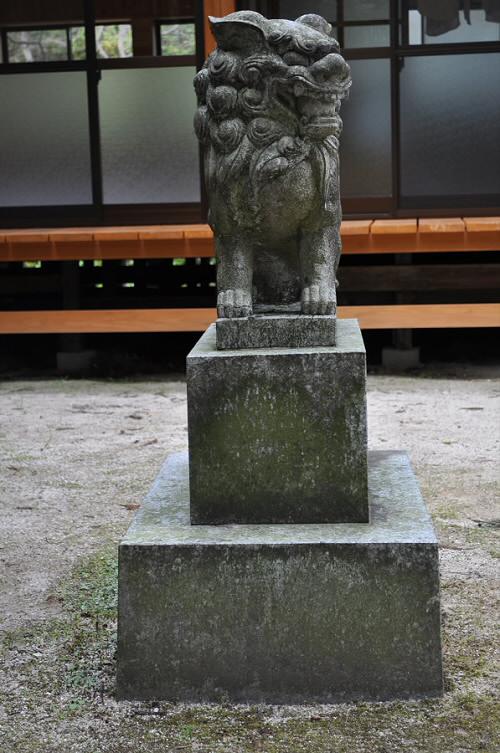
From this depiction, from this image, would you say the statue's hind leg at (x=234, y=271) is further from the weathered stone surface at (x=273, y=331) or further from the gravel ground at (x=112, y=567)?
the gravel ground at (x=112, y=567)

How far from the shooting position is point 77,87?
810cm

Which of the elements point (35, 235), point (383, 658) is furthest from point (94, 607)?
point (35, 235)

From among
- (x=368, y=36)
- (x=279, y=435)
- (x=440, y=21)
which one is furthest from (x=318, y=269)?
(x=440, y=21)

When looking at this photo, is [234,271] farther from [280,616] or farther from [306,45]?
[280,616]

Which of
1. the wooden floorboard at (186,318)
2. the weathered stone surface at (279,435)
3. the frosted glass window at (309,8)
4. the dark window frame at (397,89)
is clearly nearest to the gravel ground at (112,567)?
the wooden floorboard at (186,318)

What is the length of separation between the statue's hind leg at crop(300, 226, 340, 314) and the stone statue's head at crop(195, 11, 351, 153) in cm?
31

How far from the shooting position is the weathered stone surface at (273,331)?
9.64ft

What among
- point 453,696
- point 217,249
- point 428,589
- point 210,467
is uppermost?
point 217,249

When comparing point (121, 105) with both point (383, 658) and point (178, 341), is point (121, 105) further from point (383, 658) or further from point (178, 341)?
point (383, 658)

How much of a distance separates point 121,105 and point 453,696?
6.36 m

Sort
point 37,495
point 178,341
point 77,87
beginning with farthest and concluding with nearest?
1. point 178,341
2. point 77,87
3. point 37,495

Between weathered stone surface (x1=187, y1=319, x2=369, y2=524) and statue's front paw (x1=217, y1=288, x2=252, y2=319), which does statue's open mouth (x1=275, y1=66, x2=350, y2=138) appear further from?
weathered stone surface (x1=187, y1=319, x2=369, y2=524)

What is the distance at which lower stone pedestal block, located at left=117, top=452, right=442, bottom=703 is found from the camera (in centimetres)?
272

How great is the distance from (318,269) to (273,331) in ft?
0.86
